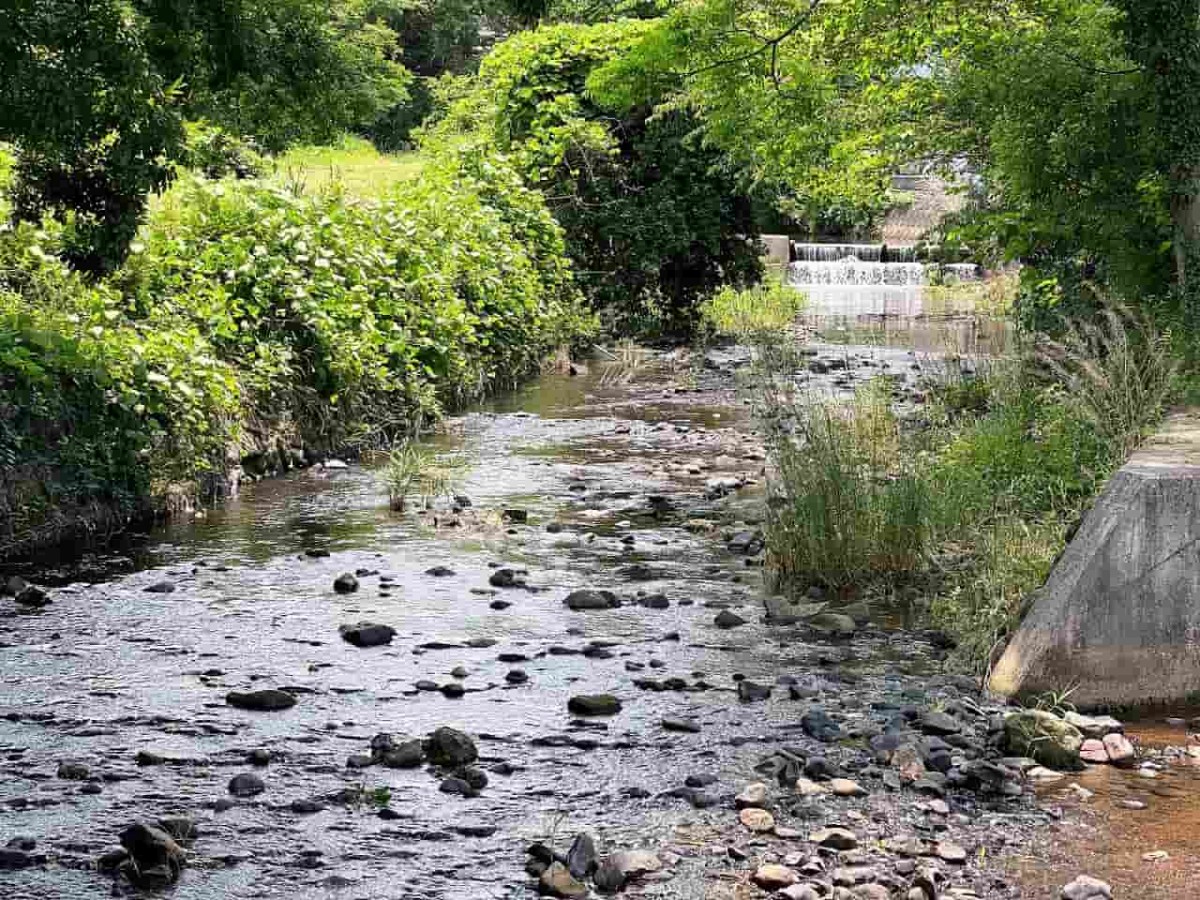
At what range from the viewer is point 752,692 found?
21.6 ft

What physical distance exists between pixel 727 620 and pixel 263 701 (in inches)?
97.0

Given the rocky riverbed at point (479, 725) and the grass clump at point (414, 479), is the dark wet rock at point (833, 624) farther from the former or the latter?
the grass clump at point (414, 479)

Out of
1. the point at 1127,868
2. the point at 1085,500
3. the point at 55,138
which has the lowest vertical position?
the point at 1127,868

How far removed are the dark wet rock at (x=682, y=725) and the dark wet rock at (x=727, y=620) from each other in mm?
1462

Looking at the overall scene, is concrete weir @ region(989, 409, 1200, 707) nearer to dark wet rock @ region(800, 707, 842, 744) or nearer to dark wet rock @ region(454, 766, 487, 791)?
dark wet rock @ region(800, 707, 842, 744)

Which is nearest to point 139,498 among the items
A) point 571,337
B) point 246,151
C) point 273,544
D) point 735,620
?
point 273,544

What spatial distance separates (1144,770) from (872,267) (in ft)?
95.8

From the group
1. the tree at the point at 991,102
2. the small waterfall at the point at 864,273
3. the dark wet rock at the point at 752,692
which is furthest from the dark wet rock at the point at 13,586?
the small waterfall at the point at 864,273

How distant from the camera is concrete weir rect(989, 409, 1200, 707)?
6234mm

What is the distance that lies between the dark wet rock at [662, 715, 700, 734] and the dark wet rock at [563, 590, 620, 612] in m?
1.82

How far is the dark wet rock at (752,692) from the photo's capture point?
657 centimetres

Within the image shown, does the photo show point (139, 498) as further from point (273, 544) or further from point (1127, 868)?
point (1127, 868)

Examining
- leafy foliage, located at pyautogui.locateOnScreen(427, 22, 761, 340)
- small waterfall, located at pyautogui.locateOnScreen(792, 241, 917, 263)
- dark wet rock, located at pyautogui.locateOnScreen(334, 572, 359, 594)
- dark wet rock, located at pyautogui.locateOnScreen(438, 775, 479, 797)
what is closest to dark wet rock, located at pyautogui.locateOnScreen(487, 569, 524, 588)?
dark wet rock, located at pyautogui.locateOnScreen(334, 572, 359, 594)

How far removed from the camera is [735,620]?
25.4 feet
